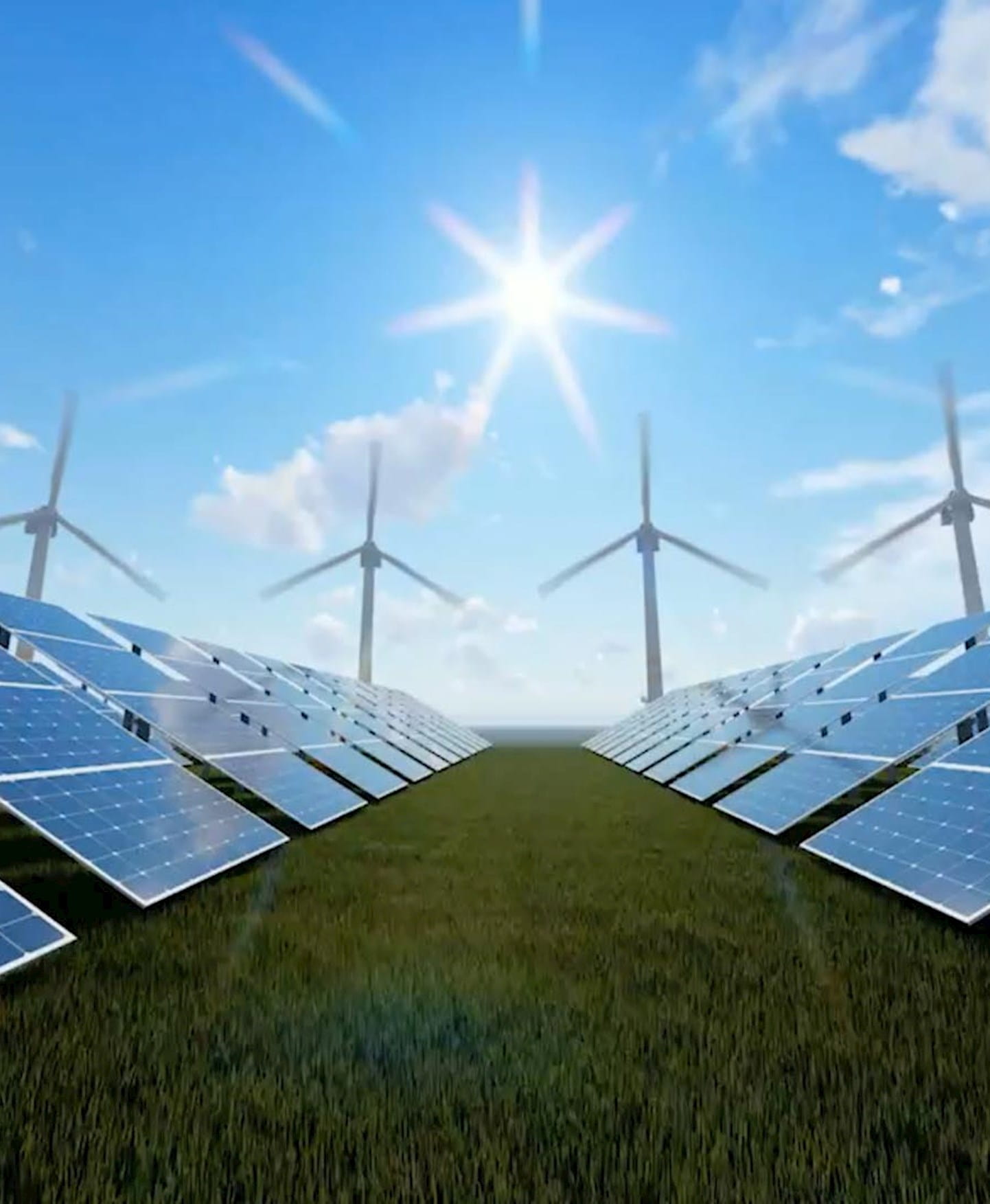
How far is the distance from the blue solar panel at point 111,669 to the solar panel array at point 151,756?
6cm

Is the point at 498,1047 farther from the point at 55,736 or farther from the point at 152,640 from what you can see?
the point at 152,640

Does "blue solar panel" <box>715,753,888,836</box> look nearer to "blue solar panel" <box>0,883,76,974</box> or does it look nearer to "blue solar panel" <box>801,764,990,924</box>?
"blue solar panel" <box>801,764,990,924</box>

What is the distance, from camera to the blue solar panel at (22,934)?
20.0 feet

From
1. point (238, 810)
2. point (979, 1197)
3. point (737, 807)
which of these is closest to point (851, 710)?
point (737, 807)

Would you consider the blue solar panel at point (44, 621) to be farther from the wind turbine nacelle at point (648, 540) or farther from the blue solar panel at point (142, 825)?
the wind turbine nacelle at point (648, 540)

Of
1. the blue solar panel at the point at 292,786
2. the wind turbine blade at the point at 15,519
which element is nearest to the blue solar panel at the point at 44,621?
the blue solar panel at the point at 292,786

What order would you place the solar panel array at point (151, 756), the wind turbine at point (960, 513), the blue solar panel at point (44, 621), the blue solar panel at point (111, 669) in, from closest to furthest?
the solar panel array at point (151, 756), the blue solar panel at point (111, 669), the blue solar panel at point (44, 621), the wind turbine at point (960, 513)

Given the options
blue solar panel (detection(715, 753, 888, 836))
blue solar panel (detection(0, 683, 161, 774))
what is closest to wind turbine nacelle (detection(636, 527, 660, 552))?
blue solar panel (detection(715, 753, 888, 836))

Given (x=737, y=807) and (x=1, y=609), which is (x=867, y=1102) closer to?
(x=737, y=807)

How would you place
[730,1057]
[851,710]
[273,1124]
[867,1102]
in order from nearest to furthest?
1. [273,1124]
2. [867,1102]
3. [730,1057]
4. [851,710]

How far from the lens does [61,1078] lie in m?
4.72

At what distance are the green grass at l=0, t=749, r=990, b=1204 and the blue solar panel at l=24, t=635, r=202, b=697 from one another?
6039 mm

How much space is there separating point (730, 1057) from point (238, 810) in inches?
384

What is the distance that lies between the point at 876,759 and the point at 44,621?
19.4 meters
